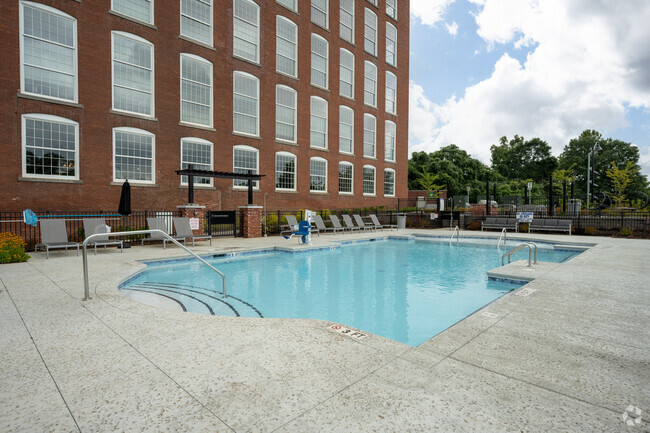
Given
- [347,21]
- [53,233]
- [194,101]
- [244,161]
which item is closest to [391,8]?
[347,21]

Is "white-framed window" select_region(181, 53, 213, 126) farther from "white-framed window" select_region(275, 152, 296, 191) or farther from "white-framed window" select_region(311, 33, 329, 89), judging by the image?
"white-framed window" select_region(311, 33, 329, 89)

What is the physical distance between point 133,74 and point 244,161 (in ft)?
23.9

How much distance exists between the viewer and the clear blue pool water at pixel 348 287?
233 inches

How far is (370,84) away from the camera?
30469 millimetres

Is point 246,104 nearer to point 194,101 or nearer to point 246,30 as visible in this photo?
point 194,101

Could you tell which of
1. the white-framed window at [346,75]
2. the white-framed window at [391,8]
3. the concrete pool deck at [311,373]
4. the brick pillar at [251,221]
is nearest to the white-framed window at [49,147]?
the brick pillar at [251,221]

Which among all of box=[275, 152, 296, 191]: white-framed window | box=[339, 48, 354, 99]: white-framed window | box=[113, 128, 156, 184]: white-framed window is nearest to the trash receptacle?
box=[275, 152, 296, 191]: white-framed window

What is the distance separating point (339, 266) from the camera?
1042 cm

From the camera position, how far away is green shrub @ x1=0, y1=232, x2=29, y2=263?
877 cm

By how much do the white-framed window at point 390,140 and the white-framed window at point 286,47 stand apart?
11.4 m

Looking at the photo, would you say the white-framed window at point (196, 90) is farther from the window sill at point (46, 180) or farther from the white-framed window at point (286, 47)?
the window sill at point (46, 180)

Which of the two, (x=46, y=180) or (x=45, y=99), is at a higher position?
(x=45, y=99)

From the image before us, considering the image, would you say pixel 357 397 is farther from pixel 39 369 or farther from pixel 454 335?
pixel 39 369

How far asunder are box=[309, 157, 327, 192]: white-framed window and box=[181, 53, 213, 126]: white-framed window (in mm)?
8291
